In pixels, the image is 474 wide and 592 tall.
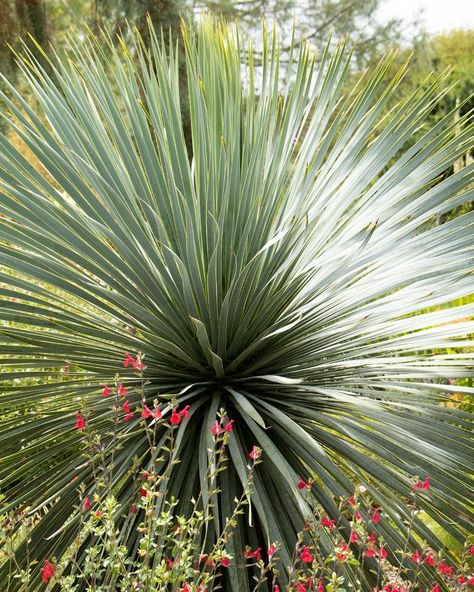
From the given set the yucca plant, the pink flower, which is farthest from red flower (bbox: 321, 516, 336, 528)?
the pink flower

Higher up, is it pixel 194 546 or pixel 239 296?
pixel 239 296

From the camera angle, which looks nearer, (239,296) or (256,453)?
(256,453)

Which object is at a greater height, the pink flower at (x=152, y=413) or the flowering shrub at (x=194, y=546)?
the pink flower at (x=152, y=413)

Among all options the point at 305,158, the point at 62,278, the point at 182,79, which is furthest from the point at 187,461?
the point at 182,79

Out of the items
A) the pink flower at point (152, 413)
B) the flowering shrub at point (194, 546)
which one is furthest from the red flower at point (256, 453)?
the pink flower at point (152, 413)

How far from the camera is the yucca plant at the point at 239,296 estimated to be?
2713 millimetres

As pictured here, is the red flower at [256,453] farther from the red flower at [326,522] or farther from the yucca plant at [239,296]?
the yucca plant at [239,296]

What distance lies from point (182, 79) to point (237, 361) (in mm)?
10400

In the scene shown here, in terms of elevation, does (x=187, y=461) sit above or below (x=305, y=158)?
below

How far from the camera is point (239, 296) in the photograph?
9.36 feet

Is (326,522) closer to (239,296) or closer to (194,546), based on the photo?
(194,546)

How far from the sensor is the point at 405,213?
3314mm

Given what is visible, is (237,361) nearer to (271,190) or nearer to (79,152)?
(271,190)

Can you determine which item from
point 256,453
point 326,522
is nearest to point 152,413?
point 256,453
